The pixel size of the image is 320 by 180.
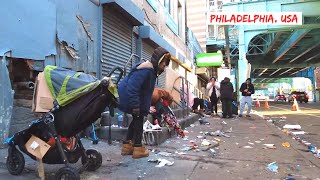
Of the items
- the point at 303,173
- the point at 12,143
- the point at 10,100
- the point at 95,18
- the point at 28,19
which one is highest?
the point at 95,18

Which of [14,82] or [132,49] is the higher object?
[132,49]

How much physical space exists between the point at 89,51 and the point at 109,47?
142 centimetres

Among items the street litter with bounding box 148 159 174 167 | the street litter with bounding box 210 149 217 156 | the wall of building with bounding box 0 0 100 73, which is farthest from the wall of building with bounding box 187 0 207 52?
the street litter with bounding box 148 159 174 167

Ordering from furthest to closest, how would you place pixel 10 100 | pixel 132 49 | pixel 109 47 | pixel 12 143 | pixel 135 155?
pixel 132 49 → pixel 109 47 → pixel 10 100 → pixel 135 155 → pixel 12 143

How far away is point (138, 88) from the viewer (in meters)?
4.86

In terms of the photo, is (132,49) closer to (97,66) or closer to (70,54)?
(97,66)

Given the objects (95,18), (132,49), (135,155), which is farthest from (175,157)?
(132,49)

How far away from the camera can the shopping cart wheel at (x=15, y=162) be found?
3.91m

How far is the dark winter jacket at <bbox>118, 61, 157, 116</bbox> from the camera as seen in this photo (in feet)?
15.8

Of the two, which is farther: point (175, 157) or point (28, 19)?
point (28, 19)

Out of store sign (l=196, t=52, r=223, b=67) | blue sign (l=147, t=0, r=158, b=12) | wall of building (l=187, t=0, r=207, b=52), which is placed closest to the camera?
blue sign (l=147, t=0, r=158, b=12)

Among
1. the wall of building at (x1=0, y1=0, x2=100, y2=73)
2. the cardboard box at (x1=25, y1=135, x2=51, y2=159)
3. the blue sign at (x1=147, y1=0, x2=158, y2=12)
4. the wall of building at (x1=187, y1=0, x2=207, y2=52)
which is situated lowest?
the cardboard box at (x1=25, y1=135, x2=51, y2=159)

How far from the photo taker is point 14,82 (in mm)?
5789

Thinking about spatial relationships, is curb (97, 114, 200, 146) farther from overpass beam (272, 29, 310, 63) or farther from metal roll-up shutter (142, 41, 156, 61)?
overpass beam (272, 29, 310, 63)
